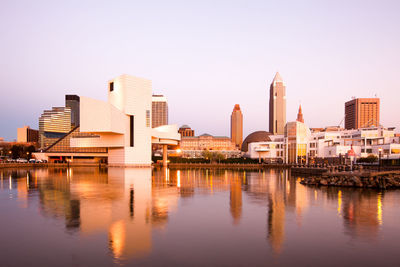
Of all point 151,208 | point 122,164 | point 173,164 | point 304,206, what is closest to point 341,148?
point 173,164

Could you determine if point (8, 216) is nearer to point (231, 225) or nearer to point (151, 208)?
point (151, 208)

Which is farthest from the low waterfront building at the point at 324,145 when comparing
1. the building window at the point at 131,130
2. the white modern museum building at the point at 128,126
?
the building window at the point at 131,130

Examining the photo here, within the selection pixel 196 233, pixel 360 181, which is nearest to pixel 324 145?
pixel 360 181

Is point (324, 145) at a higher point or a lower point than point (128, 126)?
lower

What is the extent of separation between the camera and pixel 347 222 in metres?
14.0

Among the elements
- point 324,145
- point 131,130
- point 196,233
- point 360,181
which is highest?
point 131,130

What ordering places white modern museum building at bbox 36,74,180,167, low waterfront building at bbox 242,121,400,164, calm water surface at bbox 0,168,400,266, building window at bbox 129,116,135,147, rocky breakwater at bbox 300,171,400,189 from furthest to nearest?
low waterfront building at bbox 242,121,400,164, building window at bbox 129,116,135,147, white modern museum building at bbox 36,74,180,167, rocky breakwater at bbox 300,171,400,189, calm water surface at bbox 0,168,400,266

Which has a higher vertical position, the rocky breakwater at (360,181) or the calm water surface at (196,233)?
the calm water surface at (196,233)

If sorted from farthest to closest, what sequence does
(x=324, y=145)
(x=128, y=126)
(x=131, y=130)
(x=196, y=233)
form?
(x=324, y=145), (x=131, y=130), (x=128, y=126), (x=196, y=233)

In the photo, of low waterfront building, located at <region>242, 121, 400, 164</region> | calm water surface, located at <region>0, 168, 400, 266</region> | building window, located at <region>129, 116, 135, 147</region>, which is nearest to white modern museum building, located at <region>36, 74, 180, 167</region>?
building window, located at <region>129, 116, 135, 147</region>

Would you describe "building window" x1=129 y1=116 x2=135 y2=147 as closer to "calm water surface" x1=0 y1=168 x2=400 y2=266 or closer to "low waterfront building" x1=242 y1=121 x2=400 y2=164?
"low waterfront building" x1=242 y1=121 x2=400 y2=164

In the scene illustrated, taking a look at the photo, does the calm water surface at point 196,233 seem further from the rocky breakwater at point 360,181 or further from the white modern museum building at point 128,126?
the white modern museum building at point 128,126

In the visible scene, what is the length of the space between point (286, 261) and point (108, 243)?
5.72 meters

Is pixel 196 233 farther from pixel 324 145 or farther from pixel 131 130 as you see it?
pixel 324 145
